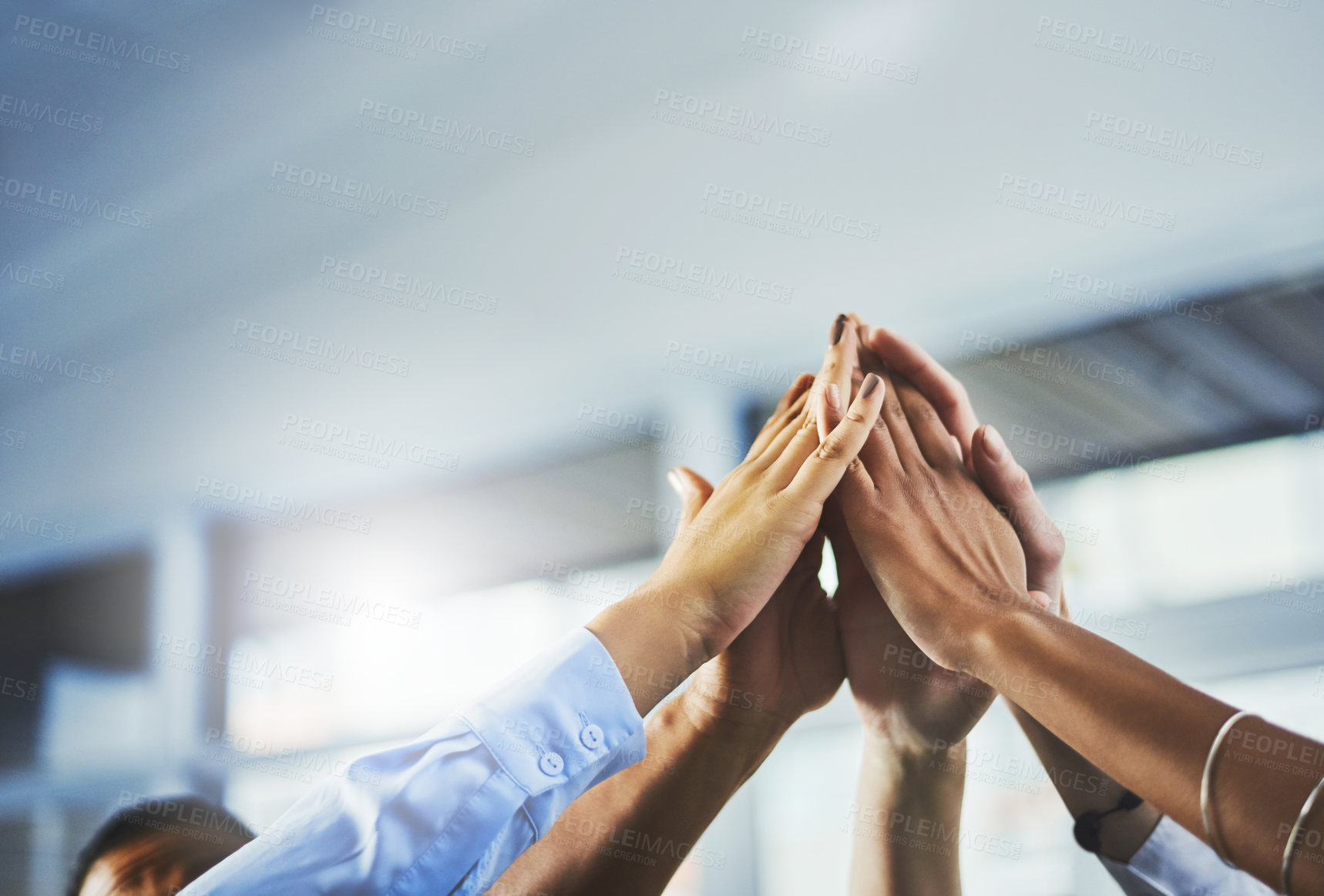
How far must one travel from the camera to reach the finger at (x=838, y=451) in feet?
2.57

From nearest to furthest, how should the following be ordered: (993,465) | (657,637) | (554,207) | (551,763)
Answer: (551,763)
(657,637)
(993,465)
(554,207)

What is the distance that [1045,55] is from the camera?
1402mm

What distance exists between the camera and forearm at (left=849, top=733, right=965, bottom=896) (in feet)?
2.75

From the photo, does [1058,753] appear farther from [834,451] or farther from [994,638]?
[834,451]

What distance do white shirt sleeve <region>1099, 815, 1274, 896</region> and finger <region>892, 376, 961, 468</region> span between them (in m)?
0.39

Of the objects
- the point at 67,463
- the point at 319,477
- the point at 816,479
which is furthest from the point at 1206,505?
the point at 67,463

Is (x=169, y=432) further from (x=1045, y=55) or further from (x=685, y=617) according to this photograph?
(x=1045, y=55)

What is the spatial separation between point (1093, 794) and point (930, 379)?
1.56ft

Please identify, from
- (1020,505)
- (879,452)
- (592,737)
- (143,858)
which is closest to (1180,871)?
(1020,505)

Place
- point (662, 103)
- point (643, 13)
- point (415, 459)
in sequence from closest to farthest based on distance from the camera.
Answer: point (643, 13)
point (662, 103)
point (415, 459)

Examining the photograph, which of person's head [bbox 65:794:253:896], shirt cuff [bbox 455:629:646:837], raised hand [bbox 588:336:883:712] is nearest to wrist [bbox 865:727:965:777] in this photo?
raised hand [bbox 588:336:883:712]

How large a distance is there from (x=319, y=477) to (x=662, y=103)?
1296 mm

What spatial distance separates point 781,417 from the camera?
949 mm

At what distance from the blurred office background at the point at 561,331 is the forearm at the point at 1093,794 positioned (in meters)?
0.40
